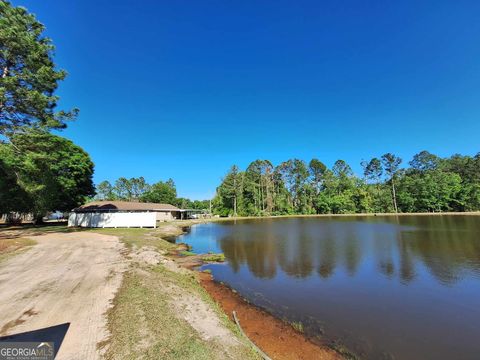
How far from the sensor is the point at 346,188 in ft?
239

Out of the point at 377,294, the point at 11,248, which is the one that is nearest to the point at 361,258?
the point at 377,294

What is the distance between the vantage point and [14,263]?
9.58 meters

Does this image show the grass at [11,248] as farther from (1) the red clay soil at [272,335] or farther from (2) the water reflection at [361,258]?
(2) the water reflection at [361,258]

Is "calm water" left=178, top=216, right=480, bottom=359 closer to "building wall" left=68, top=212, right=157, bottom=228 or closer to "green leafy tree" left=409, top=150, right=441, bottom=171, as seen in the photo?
"building wall" left=68, top=212, right=157, bottom=228

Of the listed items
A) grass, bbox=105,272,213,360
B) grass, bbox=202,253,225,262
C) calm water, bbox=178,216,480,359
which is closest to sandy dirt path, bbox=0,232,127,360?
grass, bbox=105,272,213,360

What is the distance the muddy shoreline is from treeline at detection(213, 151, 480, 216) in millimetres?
63718

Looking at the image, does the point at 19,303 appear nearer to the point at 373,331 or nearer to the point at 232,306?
the point at 232,306

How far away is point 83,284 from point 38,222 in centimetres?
3114

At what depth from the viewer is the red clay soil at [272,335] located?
16.8 ft

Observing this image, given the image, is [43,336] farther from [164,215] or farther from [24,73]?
[164,215]

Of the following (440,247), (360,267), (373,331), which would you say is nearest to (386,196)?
(440,247)

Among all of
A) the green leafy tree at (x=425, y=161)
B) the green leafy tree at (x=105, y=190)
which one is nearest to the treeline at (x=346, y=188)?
the green leafy tree at (x=425, y=161)

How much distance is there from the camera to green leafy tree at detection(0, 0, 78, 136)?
530 inches

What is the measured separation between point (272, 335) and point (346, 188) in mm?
74366
